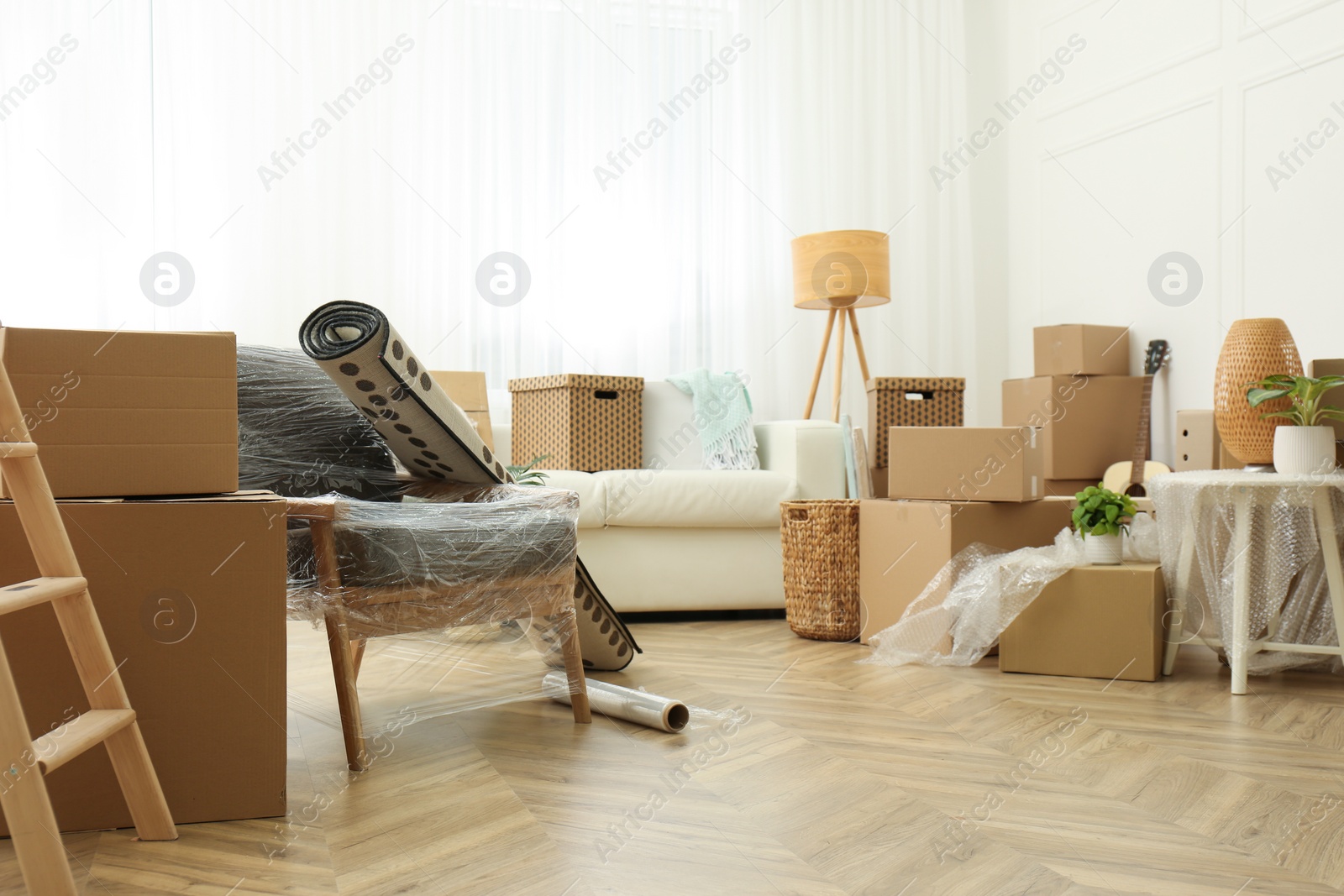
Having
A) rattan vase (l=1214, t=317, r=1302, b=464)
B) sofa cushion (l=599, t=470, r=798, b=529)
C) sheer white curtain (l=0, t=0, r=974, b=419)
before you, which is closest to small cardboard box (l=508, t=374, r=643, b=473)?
sofa cushion (l=599, t=470, r=798, b=529)

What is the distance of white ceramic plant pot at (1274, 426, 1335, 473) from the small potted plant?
32cm

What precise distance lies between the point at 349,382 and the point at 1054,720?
1345 millimetres

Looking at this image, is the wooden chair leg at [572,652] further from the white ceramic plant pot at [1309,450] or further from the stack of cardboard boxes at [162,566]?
the white ceramic plant pot at [1309,450]

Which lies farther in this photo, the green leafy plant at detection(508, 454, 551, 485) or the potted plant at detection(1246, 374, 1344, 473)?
the green leafy plant at detection(508, 454, 551, 485)

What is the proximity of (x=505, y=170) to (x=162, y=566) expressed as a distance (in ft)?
9.22

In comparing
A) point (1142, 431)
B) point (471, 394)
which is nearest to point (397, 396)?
point (471, 394)

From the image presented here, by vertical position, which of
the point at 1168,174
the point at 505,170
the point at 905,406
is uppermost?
the point at 505,170

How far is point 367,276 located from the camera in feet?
12.2

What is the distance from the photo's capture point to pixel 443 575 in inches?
63.8

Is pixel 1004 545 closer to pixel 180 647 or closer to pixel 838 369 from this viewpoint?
pixel 838 369

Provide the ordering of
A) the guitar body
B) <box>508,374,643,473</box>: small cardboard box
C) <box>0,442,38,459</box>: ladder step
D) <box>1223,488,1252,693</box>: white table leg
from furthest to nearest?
the guitar body → <box>508,374,643,473</box>: small cardboard box → <box>1223,488,1252,693</box>: white table leg → <box>0,442,38,459</box>: ladder step

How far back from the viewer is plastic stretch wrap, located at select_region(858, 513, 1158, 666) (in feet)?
7.28

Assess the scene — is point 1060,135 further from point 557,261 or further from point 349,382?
point 349,382

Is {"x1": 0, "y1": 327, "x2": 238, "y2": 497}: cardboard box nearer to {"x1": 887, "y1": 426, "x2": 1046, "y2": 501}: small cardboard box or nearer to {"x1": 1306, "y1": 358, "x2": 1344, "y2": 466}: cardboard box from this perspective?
{"x1": 887, "y1": 426, "x2": 1046, "y2": 501}: small cardboard box
